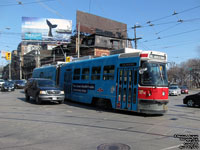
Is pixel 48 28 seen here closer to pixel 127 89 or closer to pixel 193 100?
pixel 193 100

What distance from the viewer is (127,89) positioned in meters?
11.0

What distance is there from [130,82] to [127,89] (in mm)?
410

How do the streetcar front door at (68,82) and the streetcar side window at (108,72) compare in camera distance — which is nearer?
the streetcar side window at (108,72)

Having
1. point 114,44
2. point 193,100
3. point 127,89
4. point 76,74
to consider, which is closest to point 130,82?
point 127,89

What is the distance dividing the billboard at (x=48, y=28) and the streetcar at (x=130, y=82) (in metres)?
49.5

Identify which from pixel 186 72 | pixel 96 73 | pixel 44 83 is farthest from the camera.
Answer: pixel 186 72

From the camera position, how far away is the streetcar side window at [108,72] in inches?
474

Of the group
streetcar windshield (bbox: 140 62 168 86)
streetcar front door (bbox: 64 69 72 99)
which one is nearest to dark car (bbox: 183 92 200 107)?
streetcar windshield (bbox: 140 62 168 86)

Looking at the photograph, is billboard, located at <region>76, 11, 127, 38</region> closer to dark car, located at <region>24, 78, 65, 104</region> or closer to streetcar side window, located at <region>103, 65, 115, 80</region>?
dark car, located at <region>24, 78, 65, 104</region>

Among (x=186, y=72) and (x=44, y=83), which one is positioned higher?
(x=186, y=72)

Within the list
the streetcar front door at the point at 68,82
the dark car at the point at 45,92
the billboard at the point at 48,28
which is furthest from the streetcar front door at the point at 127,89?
the billboard at the point at 48,28

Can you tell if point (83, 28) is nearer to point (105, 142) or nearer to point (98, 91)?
point (98, 91)

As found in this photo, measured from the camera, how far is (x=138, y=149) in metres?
5.44

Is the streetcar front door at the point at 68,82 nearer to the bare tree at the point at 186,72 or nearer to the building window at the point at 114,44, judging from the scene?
the building window at the point at 114,44
